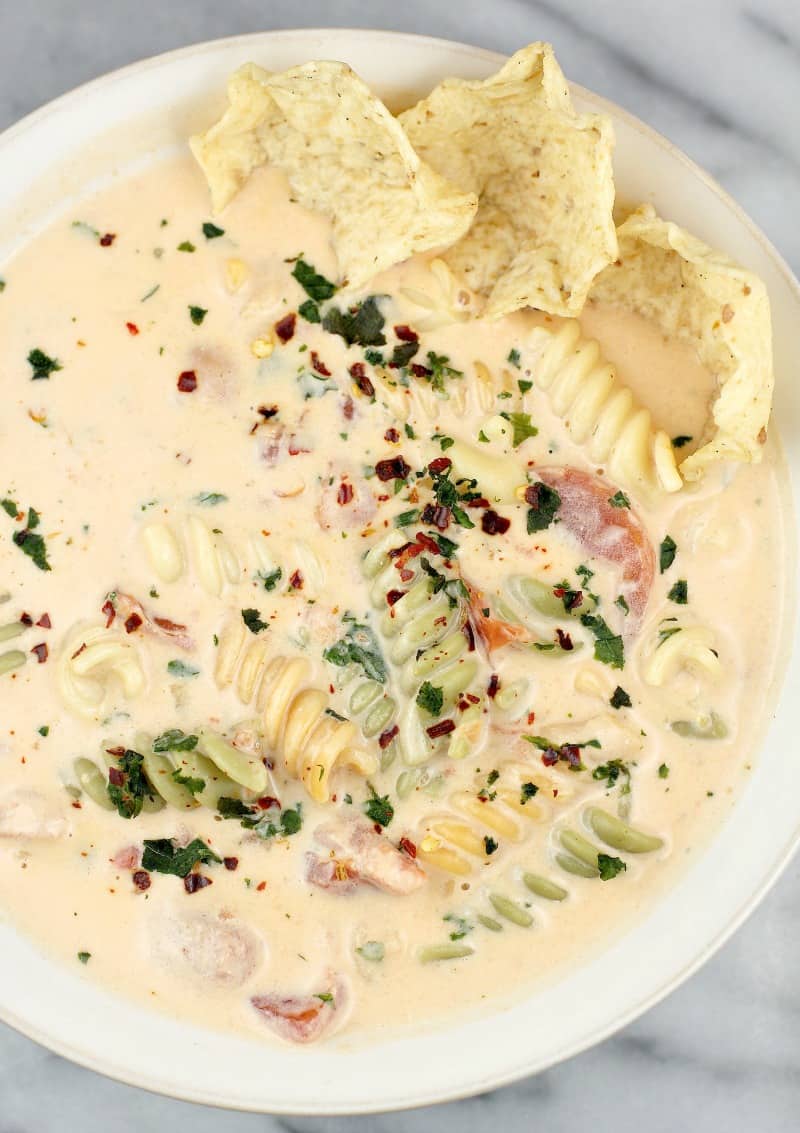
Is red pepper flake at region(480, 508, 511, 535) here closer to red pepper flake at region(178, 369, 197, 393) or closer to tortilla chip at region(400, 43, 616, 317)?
tortilla chip at region(400, 43, 616, 317)

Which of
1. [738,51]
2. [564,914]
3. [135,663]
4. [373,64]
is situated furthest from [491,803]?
[738,51]

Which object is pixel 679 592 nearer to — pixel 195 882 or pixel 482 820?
pixel 482 820

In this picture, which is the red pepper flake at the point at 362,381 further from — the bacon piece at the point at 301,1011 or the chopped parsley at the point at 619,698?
the bacon piece at the point at 301,1011

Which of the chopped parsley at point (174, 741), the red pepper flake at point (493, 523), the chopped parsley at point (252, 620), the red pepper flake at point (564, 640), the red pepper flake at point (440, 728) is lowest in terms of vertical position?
the chopped parsley at point (174, 741)

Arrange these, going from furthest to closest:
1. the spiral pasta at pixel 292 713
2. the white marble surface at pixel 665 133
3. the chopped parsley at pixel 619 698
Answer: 1. the white marble surface at pixel 665 133
2. the chopped parsley at pixel 619 698
3. the spiral pasta at pixel 292 713

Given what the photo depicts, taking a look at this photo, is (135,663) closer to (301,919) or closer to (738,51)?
(301,919)

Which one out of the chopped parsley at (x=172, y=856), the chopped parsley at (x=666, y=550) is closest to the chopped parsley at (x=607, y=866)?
the chopped parsley at (x=666, y=550)

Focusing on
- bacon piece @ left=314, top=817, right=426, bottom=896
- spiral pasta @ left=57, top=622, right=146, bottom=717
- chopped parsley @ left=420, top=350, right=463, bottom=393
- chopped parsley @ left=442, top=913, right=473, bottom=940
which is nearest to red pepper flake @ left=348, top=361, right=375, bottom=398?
chopped parsley @ left=420, top=350, right=463, bottom=393
